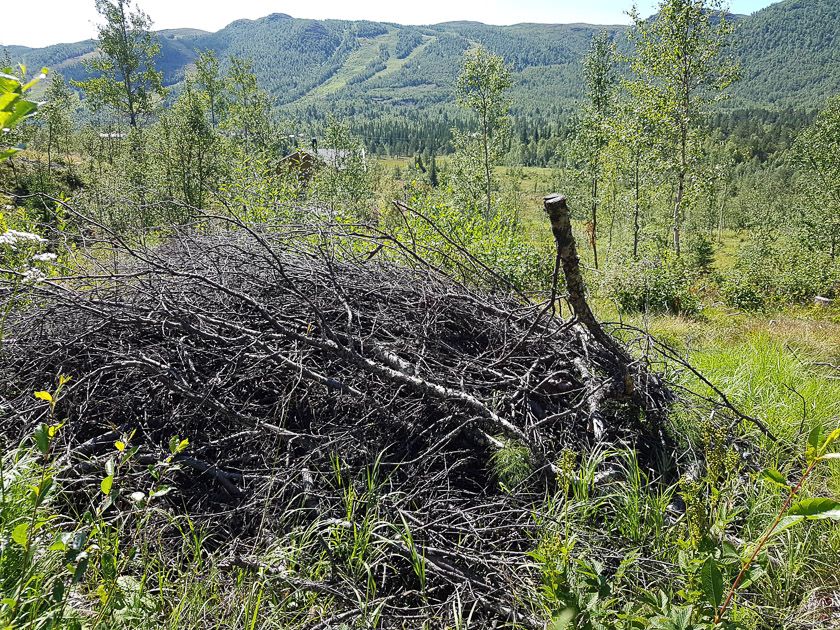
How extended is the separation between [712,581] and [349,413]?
220cm

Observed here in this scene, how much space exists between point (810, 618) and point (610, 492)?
94 centimetres

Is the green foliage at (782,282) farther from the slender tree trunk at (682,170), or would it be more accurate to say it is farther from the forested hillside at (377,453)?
the forested hillside at (377,453)

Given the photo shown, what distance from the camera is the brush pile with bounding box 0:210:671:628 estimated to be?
233 centimetres

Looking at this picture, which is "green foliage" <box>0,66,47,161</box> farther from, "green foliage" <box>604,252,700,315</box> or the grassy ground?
"green foliage" <box>604,252,700,315</box>

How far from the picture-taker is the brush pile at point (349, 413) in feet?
7.65

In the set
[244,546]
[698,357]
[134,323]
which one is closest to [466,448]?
[244,546]

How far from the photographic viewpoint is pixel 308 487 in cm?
260

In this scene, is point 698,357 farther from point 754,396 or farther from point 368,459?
point 368,459

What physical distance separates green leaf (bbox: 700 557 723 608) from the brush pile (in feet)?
2.45

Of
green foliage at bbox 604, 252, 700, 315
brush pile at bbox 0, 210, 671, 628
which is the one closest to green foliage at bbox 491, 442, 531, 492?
brush pile at bbox 0, 210, 671, 628

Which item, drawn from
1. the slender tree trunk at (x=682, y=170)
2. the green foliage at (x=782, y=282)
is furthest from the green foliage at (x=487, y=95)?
the green foliage at (x=782, y=282)

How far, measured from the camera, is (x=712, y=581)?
1408 mm

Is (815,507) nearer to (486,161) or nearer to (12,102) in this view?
(12,102)

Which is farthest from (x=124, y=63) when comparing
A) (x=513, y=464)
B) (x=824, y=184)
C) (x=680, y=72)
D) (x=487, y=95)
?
(x=824, y=184)
